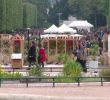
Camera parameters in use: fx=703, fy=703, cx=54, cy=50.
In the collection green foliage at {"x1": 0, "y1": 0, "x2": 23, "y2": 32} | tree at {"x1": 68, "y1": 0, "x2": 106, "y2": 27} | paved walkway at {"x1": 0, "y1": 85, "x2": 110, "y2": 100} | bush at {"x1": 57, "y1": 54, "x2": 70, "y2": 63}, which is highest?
tree at {"x1": 68, "y1": 0, "x2": 106, "y2": 27}

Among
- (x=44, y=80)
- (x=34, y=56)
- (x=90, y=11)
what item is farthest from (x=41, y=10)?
(x=44, y=80)

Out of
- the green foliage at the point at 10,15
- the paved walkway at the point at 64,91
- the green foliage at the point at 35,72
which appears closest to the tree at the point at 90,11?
the green foliage at the point at 10,15

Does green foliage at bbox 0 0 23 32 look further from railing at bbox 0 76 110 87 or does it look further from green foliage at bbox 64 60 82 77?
railing at bbox 0 76 110 87

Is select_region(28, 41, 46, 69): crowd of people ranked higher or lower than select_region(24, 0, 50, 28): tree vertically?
lower

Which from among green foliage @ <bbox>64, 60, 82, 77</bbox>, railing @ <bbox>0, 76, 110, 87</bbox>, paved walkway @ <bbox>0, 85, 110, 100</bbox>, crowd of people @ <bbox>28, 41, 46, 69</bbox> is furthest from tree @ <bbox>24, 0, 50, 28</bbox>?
paved walkway @ <bbox>0, 85, 110, 100</bbox>

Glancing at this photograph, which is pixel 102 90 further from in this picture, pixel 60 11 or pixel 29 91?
pixel 60 11

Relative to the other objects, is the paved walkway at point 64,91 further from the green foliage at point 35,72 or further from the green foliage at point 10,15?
the green foliage at point 10,15

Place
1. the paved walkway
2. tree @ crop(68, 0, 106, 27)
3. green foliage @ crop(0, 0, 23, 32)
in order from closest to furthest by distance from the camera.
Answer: the paved walkway, green foliage @ crop(0, 0, 23, 32), tree @ crop(68, 0, 106, 27)

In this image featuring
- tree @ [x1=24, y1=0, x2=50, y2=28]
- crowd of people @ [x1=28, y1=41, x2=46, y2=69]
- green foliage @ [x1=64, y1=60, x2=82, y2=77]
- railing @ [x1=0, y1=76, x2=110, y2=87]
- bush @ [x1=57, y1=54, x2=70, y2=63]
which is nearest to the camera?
railing @ [x1=0, y1=76, x2=110, y2=87]

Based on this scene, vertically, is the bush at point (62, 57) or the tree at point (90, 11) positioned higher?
the tree at point (90, 11)

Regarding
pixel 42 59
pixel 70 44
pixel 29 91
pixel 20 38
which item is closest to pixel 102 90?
pixel 29 91

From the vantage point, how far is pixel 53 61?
124 feet

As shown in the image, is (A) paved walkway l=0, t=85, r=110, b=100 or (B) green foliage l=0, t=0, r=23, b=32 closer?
(A) paved walkway l=0, t=85, r=110, b=100

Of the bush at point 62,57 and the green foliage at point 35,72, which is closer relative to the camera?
the green foliage at point 35,72
